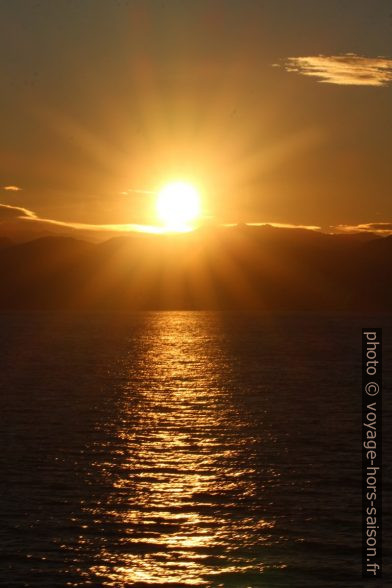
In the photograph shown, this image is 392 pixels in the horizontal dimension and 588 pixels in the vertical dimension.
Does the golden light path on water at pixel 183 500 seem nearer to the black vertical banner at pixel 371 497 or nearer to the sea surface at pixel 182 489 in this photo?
the sea surface at pixel 182 489

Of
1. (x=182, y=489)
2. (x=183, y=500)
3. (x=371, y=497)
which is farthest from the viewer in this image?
(x=182, y=489)

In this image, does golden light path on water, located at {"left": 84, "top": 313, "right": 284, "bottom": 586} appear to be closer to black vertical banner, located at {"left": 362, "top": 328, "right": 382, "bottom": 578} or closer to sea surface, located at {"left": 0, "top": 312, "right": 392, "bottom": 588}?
sea surface, located at {"left": 0, "top": 312, "right": 392, "bottom": 588}

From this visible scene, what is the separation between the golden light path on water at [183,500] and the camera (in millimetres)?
33375

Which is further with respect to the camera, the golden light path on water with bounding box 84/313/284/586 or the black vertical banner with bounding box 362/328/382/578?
the golden light path on water with bounding box 84/313/284/586

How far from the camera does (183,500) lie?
42844mm

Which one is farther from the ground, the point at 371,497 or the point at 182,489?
the point at 371,497

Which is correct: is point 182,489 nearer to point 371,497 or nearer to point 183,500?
point 183,500

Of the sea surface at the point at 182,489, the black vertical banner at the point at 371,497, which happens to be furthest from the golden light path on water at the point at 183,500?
the black vertical banner at the point at 371,497

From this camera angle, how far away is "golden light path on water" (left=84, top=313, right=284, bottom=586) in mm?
33375

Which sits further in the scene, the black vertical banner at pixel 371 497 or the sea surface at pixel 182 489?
the sea surface at pixel 182 489

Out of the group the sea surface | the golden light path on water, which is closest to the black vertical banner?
the sea surface

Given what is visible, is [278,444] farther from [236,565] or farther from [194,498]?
[236,565]

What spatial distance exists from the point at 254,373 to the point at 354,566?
317 ft

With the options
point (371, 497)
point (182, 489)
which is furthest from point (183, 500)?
point (371, 497)
